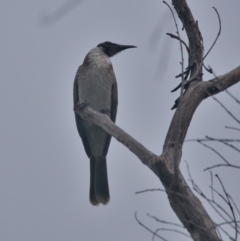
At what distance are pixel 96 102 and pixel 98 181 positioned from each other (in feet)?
3.13

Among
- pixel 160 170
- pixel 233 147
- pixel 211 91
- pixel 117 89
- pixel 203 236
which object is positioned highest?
pixel 117 89

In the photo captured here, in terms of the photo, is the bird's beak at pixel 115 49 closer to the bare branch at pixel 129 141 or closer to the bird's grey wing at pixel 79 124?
the bird's grey wing at pixel 79 124

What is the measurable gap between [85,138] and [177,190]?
11.9 ft

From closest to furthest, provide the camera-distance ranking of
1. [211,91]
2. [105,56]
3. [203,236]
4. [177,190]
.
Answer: [203,236], [177,190], [211,91], [105,56]

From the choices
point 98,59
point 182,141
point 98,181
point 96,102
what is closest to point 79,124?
point 96,102

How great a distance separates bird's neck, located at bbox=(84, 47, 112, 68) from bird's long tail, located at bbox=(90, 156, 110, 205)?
116cm

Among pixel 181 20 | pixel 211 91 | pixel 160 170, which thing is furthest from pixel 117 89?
pixel 160 170

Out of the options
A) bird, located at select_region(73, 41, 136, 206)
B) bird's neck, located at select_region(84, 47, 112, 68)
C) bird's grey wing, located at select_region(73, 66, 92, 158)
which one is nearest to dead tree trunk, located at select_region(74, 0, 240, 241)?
bird, located at select_region(73, 41, 136, 206)

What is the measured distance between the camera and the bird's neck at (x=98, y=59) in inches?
276

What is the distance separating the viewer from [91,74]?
6.89m

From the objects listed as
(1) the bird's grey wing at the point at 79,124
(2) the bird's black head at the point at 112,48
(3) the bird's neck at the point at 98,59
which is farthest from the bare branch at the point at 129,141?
(2) the bird's black head at the point at 112,48

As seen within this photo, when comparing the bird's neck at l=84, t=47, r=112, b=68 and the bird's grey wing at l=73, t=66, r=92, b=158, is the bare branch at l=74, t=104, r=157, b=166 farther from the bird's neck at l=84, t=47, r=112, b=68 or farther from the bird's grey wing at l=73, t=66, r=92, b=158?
the bird's neck at l=84, t=47, r=112, b=68

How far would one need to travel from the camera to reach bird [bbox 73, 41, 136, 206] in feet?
22.3

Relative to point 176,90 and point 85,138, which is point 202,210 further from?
point 85,138
